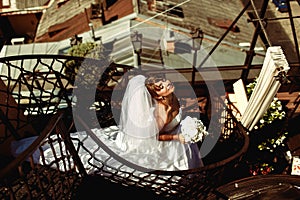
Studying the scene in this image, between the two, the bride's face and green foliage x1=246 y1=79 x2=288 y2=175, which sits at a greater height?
the bride's face

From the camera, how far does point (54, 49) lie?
11.5m

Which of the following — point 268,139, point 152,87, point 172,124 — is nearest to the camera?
point 152,87

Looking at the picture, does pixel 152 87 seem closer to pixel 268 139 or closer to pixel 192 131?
pixel 192 131

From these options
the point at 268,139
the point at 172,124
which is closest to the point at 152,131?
the point at 172,124

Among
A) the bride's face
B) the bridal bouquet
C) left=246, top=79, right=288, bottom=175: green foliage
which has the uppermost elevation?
the bride's face

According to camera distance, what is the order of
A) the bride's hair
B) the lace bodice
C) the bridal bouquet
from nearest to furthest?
the bridal bouquet, the bride's hair, the lace bodice

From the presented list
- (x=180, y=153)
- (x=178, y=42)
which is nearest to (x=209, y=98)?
(x=180, y=153)

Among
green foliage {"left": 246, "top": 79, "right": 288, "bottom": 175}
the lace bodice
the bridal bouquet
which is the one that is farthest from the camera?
green foliage {"left": 246, "top": 79, "right": 288, "bottom": 175}

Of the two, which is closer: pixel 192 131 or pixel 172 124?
pixel 192 131

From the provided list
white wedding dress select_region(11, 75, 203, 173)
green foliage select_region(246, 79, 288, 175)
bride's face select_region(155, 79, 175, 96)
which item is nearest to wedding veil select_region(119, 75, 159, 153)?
white wedding dress select_region(11, 75, 203, 173)

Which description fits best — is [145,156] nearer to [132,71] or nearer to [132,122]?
[132,122]

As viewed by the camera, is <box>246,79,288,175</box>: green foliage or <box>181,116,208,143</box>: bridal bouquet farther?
<box>246,79,288,175</box>: green foliage

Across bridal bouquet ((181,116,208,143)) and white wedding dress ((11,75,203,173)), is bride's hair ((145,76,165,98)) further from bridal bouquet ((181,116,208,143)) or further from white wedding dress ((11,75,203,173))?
bridal bouquet ((181,116,208,143))

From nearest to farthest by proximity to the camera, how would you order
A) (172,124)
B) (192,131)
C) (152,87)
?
1. (192,131)
2. (152,87)
3. (172,124)
